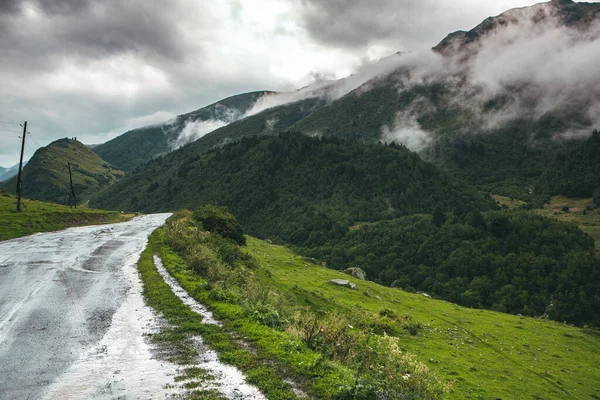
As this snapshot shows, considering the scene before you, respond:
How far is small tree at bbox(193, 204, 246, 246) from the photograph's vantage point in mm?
46934

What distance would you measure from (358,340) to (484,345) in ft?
90.0

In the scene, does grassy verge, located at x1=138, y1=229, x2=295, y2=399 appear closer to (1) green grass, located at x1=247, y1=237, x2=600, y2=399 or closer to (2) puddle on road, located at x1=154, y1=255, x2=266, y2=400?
(2) puddle on road, located at x1=154, y1=255, x2=266, y2=400

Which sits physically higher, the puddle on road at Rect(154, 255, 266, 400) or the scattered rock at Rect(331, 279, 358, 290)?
the puddle on road at Rect(154, 255, 266, 400)

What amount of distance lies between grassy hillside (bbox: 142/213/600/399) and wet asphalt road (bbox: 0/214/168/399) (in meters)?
2.76

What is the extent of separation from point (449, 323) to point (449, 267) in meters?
84.8

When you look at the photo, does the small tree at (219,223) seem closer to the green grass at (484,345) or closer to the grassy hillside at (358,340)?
the grassy hillside at (358,340)

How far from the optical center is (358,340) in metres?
15.5

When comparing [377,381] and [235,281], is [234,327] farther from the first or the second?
[235,281]

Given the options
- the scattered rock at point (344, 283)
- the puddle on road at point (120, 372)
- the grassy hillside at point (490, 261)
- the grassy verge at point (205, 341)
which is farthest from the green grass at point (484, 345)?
the grassy hillside at point (490, 261)

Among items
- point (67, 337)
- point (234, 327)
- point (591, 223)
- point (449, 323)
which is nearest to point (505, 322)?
point (449, 323)

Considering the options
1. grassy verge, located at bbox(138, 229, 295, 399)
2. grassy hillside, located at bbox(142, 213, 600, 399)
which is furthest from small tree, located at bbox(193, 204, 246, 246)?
grassy verge, located at bbox(138, 229, 295, 399)

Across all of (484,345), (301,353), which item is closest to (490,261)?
(484,345)

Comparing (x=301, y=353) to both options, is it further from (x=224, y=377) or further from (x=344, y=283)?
(x=344, y=283)

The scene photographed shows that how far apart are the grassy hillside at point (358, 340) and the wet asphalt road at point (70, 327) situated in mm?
2762
